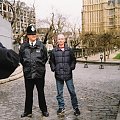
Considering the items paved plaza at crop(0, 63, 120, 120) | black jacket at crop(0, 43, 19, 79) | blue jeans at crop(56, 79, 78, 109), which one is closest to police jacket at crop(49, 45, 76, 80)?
blue jeans at crop(56, 79, 78, 109)

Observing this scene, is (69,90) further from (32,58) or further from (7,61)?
(7,61)

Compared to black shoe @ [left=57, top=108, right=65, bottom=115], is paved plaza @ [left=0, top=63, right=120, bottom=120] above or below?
below

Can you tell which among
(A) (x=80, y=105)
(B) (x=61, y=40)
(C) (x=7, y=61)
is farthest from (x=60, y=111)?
(C) (x=7, y=61)

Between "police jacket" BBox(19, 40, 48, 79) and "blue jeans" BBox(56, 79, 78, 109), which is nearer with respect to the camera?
"police jacket" BBox(19, 40, 48, 79)

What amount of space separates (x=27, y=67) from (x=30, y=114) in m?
1.05

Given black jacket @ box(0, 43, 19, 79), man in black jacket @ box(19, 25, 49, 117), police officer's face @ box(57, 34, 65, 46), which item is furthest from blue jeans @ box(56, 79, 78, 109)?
black jacket @ box(0, 43, 19, 79)

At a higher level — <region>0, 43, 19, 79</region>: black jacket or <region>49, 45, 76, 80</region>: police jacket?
<region>0, 43, 19, 79</region>: black jacket

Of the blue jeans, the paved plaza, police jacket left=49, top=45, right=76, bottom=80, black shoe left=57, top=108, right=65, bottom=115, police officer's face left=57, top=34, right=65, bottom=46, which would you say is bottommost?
the paved plaza

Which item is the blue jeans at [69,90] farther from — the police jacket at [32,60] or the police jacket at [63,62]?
the police jacket at [32,60]

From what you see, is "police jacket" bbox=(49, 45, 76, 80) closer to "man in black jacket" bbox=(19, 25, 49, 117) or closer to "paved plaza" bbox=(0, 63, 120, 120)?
"man in black jacket" bbox=(19, 25, 49, 117)

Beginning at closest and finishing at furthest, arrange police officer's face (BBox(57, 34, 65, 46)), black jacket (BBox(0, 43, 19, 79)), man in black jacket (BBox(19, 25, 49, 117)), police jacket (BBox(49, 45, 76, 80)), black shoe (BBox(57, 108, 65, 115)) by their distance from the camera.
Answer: black jacket (BBox(0, 43, 19, 79)), man in black jacket (BBox(19, 25, 49, 117)), police officer's face (BBox(57, 34, 65, 46)), police jacket (BBox(49, 45, 76, 80)), black shoe (BBox(57, 108, 65, 115))

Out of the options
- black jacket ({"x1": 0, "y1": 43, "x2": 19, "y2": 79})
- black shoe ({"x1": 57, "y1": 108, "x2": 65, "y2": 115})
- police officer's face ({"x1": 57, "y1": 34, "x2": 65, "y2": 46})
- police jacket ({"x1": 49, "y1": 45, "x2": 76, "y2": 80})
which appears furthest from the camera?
black shoe ({"x1": 57, "y1": 108, "x2": 65, "y2": 115})

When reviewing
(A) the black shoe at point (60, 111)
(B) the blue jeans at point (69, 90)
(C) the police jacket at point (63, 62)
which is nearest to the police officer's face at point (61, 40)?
(C) the police jacket at point (63, 62)

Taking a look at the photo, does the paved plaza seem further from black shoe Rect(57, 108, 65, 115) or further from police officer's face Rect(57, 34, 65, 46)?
police officer's face Rect(57, 34, 65, 46)
